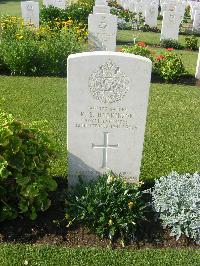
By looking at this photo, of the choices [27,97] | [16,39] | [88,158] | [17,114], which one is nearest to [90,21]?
[16,39]

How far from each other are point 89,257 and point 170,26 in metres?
12.9

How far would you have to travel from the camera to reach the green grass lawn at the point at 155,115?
20.7 feet

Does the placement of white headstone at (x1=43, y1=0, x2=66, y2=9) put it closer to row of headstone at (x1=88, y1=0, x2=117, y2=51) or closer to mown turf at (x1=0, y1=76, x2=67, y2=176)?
row of headstone at (x1=88, y1=0, x2=117, y2=51)

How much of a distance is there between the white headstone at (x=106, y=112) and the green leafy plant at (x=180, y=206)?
0.54 meters

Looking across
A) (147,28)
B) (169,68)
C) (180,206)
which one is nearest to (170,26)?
(147,28)

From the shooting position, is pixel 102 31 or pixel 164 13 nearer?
pixel 102 31

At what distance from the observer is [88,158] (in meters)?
4.96

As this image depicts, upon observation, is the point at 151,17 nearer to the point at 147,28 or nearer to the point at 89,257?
the point at 147,28

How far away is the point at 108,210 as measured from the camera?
445 centimetres

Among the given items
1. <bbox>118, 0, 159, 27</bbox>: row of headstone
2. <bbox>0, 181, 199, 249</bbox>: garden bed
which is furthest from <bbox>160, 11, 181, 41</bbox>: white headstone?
<bbox>0, 181, 199, 249</bbox>: garden bed

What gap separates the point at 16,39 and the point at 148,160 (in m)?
6.24

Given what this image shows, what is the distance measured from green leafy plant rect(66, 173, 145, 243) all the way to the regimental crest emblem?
98 centimetres

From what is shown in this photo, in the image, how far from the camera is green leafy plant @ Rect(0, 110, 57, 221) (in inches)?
167

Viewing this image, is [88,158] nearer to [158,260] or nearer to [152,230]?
[152,230]
